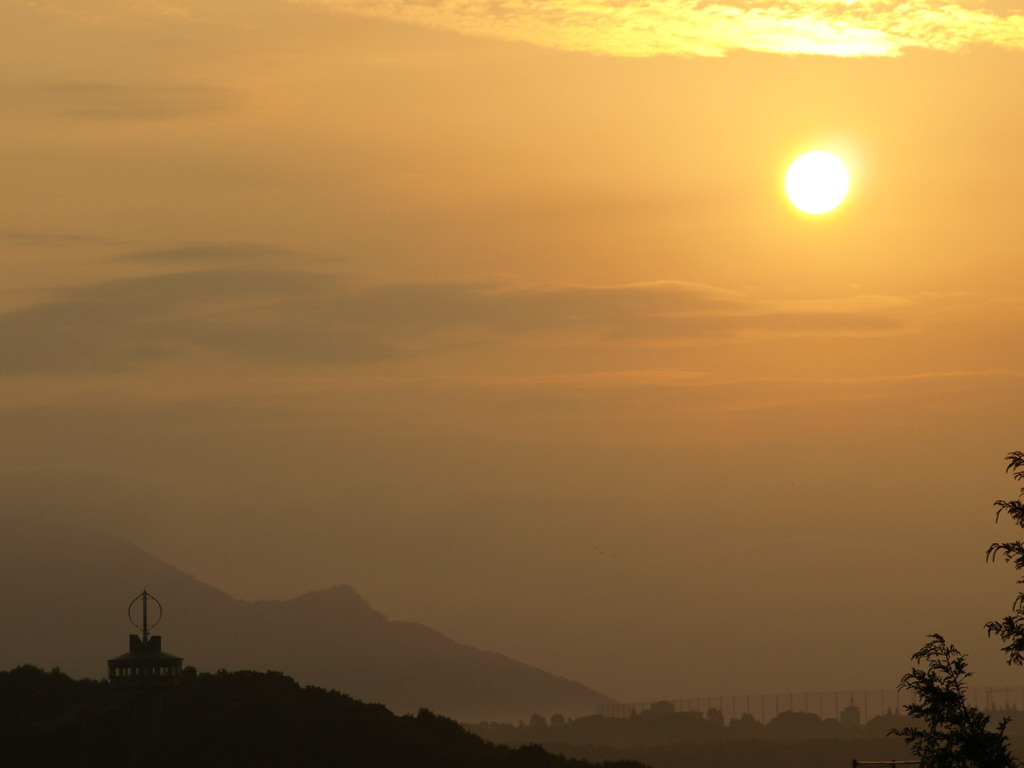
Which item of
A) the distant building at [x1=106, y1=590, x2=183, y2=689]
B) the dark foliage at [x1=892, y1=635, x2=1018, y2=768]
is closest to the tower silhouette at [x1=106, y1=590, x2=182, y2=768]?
the distant building at [x1=106, y1=590, x2=183, y2=689]

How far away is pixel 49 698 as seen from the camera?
125500 millimetres

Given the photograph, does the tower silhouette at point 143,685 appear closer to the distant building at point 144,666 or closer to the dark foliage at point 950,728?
the distant building at point 144,666

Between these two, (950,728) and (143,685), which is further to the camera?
(143,685)

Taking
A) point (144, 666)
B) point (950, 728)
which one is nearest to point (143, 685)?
point (144, 666)

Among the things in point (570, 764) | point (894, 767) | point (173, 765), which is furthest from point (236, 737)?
point (894, 767)

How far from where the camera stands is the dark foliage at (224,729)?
108 meters

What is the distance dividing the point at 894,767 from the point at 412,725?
87.0 m

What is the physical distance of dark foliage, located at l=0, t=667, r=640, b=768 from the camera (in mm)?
108500

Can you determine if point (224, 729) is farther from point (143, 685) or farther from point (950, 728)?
point (950, 728)

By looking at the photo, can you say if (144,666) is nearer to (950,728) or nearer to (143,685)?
(143,685)

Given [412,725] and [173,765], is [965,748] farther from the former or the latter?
[412,725]

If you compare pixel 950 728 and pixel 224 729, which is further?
pixel 224 729

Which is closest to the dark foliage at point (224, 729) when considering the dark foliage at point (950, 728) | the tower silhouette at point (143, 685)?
the tower silhouette at point (143, 685)

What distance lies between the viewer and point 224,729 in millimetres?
117312
